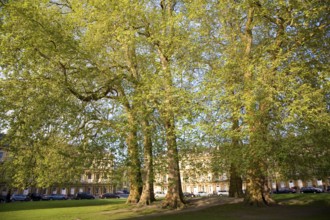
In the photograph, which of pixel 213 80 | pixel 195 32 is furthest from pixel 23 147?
pixel 195 32

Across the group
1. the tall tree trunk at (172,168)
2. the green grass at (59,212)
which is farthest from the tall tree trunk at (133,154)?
the green grass at (59,212)

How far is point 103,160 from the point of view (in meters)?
17.4

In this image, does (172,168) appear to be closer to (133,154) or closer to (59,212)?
(133,154)

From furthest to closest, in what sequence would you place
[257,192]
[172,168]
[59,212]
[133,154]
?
[59,212]
[257,192]
[172,168]
[133,154]

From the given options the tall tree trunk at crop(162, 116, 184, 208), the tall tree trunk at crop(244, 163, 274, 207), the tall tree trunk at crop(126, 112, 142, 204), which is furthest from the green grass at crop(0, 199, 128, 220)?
the tall tree trunk at crop(244, 163, 274, 207)

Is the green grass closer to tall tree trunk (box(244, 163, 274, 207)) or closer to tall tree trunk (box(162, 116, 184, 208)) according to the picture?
tall tree trunk (box(162, 116, 184, 208))

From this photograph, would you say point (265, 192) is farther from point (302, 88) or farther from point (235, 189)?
point (302, 88)

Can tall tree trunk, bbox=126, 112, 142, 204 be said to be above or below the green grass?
above

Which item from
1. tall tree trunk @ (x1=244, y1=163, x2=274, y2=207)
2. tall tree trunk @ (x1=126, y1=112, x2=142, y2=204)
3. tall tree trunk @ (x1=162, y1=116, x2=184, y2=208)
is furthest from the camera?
tall tree trunk @ (x1=244, y1=163, x2=274, y2=207)

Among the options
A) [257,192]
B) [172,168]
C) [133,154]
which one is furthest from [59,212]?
[257,192]

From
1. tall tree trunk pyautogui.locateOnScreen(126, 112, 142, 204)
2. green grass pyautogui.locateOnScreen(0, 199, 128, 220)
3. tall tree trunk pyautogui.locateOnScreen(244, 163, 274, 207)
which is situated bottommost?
green grass pyautogui.locateOnScreen(0, 199, 128, 220)

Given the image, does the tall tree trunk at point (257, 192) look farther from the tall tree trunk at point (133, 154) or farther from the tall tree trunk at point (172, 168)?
the tall tree trunk at point (133, 154)

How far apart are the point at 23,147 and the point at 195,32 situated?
13.9 metres

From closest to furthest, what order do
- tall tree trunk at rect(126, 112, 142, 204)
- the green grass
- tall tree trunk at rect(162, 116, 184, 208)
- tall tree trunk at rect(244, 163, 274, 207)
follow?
Result: tall tree trunk at rect(126, 112, 142, 204) → tall tree trunk at rect(162, 116, 184, 208) → tall tree trunk at rect(244, 163, 274, 207) → the green grass
